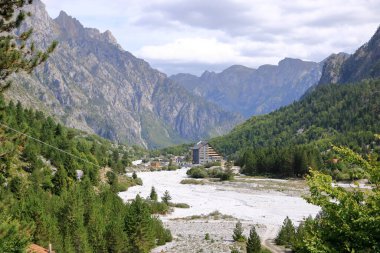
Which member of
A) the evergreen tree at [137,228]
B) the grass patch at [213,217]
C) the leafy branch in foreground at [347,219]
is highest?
the leafy branch in foreground at [347,219]

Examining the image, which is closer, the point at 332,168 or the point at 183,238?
the point at 183,238

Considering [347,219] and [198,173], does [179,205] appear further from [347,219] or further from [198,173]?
[347,219]

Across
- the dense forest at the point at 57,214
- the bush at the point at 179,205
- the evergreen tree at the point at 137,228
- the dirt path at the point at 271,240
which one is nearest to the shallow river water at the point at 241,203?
the bush at the point at 179,205

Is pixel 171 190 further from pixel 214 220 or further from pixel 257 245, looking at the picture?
pixel 257 245

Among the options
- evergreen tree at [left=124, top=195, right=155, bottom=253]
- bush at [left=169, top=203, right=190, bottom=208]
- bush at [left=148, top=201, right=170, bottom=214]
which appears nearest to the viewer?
evergreen tree at [left=124, top=195, right=155, bottom=253]

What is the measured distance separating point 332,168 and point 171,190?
5247 cm

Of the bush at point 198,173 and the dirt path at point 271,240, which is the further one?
the bush at point 198,173

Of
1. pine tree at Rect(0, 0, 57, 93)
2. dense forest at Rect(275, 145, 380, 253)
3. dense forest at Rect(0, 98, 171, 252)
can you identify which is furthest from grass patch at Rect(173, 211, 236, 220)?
dense forest at Rect(275, 145, 380, 253)

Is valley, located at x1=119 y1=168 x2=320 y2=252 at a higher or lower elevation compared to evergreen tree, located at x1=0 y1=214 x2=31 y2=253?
lower

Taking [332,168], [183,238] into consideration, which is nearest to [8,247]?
[183,238]

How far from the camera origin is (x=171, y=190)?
11831 centimetres

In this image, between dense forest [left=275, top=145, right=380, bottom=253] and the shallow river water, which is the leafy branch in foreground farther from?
the shallow river water

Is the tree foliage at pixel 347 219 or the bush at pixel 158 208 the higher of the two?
the tree foliage at pixel 347 219

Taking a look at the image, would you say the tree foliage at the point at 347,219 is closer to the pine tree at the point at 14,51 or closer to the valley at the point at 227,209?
the pine tree at the point at 14,51
